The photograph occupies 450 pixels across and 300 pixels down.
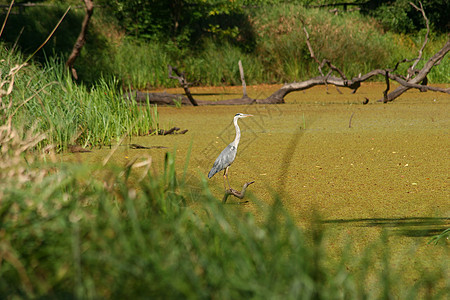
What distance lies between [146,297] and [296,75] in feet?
33.2

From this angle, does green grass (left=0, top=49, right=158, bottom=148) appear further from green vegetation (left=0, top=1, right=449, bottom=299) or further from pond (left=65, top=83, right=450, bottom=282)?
green vegetation (left=0, top=1, right=449, bottom=299)

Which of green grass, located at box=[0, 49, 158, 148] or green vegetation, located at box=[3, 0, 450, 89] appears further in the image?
green vegetation, located at box=[3, 0, 450, 89]

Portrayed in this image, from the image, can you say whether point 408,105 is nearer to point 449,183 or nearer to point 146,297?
point 449,183

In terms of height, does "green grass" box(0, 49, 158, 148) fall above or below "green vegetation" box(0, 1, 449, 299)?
below

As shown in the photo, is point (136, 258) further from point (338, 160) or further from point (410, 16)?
point (410, 16)

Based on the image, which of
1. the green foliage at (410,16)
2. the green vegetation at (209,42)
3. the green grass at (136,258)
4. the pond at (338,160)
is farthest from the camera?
the green foliage at (410,16)

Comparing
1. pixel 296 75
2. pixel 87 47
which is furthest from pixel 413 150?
pixel 87 47

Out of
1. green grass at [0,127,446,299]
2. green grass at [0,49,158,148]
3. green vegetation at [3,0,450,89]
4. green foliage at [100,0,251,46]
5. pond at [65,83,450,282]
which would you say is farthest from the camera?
green foliage at [100,0,251,46]

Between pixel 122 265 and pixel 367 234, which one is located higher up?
pixel 122 265

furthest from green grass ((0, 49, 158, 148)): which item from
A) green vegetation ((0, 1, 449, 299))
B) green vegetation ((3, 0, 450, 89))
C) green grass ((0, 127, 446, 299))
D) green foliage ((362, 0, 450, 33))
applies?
green foliage ((362, 0, 450, 33))

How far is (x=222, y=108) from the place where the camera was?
7.85 metres

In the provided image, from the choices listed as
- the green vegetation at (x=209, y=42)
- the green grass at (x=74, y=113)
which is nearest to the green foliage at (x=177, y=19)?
the green vegetation at (x=209, y=42)

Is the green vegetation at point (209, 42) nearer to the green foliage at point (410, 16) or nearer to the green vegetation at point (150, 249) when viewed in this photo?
the green foliage at point (410, 16)

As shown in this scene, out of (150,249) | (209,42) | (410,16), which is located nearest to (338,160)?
(150,249)
